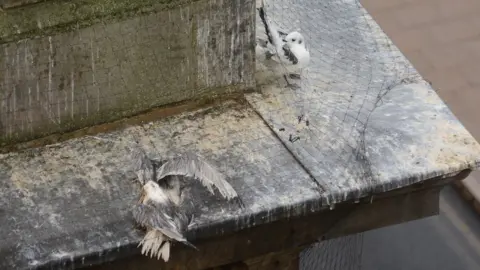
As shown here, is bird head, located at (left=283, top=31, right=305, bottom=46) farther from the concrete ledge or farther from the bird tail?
the concrete ledge

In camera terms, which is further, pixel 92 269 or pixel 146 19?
pixel 146 19

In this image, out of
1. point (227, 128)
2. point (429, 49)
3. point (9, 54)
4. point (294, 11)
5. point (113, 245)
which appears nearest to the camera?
point (113, 245)

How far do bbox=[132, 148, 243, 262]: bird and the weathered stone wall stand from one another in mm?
193

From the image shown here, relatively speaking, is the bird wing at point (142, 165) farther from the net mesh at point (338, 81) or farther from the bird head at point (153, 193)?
the net mesh at point (338, 81)

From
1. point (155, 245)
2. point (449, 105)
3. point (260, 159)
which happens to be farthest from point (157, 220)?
point (449, 105)

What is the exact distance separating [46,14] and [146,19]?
25 centimetres

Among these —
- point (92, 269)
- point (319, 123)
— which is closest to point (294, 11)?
point (319, 123)

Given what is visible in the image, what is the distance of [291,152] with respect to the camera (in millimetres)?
2275

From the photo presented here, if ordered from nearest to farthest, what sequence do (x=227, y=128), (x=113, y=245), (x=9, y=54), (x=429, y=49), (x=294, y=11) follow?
1. (x=113, y=245)
2. (x=9, y=54)
3. (x=227, y=128)
4. (x=294, y=11)
5. (x=429, y=49)

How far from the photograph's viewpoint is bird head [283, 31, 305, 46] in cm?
253

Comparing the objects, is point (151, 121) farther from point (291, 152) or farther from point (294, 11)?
point (294, 11)

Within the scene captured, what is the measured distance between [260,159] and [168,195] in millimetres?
260

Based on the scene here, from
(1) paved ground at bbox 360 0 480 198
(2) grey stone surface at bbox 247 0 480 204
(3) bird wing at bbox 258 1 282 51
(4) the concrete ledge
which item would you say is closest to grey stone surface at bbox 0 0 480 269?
(2) grey stone surface at bbox 247 0 480 204

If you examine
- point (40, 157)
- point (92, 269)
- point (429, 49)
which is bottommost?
point (429, 49)
